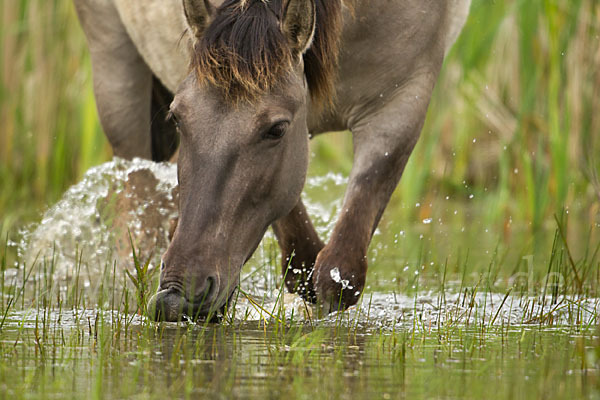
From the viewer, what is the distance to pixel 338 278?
3.71 m

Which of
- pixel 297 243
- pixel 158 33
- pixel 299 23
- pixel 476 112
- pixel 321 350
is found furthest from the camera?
pixel 476 112

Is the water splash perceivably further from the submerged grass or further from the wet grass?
Result: the submerged grass

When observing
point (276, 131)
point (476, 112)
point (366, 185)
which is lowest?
point (366, 185)

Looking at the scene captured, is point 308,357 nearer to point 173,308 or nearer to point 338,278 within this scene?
point 173,308

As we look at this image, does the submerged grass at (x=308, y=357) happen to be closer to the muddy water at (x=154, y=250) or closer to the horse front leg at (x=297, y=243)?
the muddy water at (x=154, y=250)

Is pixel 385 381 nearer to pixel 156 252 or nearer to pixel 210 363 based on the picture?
pixel 210 363

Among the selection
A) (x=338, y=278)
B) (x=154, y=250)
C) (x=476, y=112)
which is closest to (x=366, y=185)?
(x=338, y=278)

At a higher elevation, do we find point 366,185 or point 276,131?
point 276,131

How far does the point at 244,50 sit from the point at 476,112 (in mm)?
4266

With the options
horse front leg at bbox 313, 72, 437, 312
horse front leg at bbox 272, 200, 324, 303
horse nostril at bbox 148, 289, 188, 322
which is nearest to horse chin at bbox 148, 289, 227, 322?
horse nostril at bbox 148, 289, 188, 322

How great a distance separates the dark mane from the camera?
3.42 m

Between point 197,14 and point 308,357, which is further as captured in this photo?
point 197,14

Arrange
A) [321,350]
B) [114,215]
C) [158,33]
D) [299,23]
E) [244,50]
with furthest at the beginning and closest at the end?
[114,215], [158,33], [299,23], [244,50], [321,350]

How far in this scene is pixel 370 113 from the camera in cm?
424
